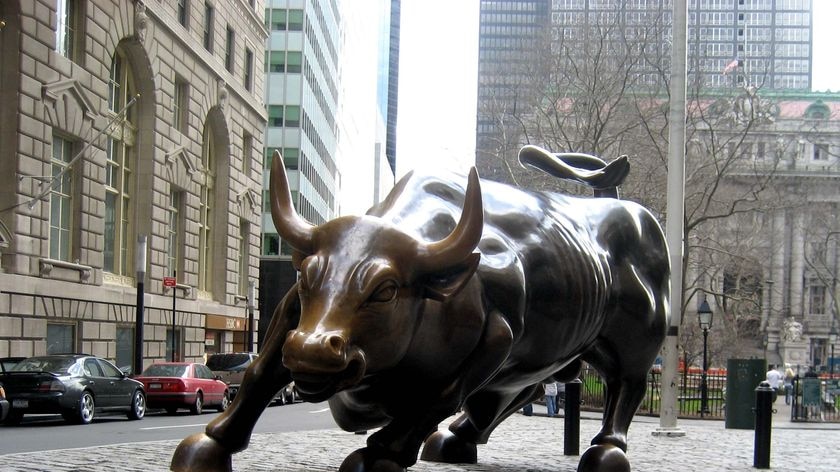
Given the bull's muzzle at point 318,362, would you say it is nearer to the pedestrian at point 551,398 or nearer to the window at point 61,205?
the pedestrian at point 551,398

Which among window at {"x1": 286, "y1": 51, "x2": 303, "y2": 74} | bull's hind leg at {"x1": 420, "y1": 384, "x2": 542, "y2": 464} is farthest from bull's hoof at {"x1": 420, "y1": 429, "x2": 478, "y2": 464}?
window at {"x1": 286, "y1": 51, "x2": 303, "y2": 74}

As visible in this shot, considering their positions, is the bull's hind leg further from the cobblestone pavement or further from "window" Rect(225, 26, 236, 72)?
"window" Rect(225, 26, 236, 72)

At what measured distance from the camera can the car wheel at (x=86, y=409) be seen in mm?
19625

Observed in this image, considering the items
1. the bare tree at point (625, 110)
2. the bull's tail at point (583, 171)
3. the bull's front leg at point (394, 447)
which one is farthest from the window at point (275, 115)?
the bull's front leg at point (394, 447)

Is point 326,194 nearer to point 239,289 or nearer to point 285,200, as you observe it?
point 239,289

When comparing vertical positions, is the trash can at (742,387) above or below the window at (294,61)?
below

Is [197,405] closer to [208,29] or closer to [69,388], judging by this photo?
[69,388]

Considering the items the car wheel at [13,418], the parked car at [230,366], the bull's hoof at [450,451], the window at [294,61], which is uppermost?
the window at [294,61]

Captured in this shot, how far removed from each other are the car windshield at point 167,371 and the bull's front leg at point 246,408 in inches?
806

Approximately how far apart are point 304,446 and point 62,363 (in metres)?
12.0

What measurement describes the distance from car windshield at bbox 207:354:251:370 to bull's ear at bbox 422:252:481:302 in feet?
90.7

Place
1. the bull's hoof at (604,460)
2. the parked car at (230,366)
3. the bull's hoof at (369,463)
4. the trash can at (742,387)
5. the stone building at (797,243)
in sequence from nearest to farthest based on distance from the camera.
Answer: the bull's hoof at (369,463)
the bull's hoof at (604,460)
the trash can at (742,387)
the parked car at (230,366)
the stone building at (797,243)

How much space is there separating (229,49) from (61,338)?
19.3 m

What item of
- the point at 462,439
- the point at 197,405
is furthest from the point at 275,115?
the point at 462,439
